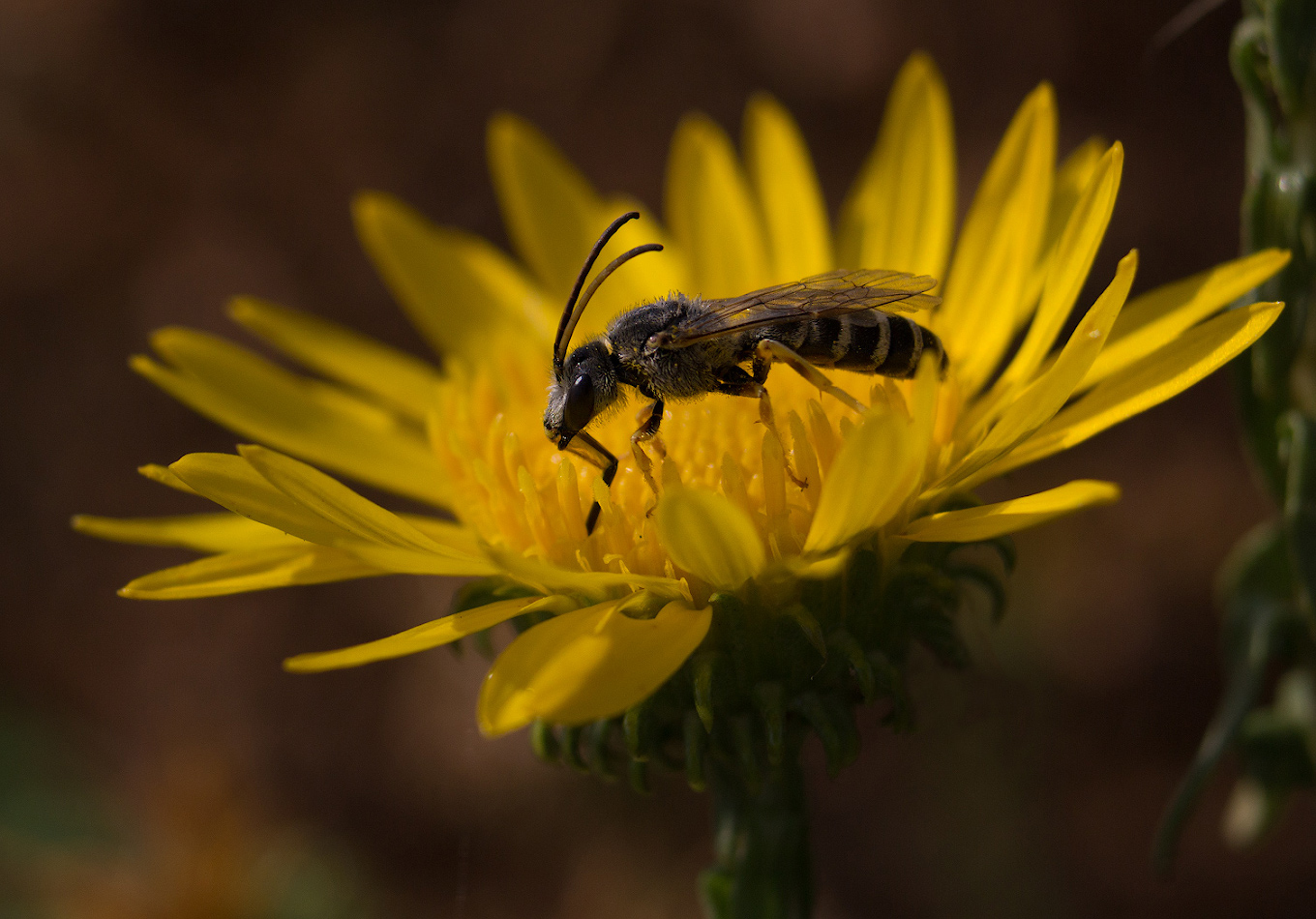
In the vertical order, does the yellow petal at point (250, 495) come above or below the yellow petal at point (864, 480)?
above

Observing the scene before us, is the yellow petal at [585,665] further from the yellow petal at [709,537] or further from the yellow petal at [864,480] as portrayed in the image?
the yellow petal at [864,480]

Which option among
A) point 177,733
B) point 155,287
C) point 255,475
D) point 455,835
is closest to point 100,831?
point 177,733

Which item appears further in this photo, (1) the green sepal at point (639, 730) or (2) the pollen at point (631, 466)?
(2) the pollen at point (631, 466)

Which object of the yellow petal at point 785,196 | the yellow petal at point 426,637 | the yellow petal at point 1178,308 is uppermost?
the yellow petal at point 785,196

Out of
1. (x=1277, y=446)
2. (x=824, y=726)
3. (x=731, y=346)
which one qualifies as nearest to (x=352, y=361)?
(x=731, y=346)

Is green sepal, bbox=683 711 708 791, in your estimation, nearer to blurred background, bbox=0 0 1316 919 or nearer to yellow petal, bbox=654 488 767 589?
yellow petal, bbox=654 488 767 589

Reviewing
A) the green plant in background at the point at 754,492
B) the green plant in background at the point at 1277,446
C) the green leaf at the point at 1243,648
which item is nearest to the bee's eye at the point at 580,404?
the green plant in background at the point at 754,492

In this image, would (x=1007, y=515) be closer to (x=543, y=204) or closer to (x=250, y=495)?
(x=250, y=495)

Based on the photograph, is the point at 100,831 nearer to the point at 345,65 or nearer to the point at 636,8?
the point at 345,65
